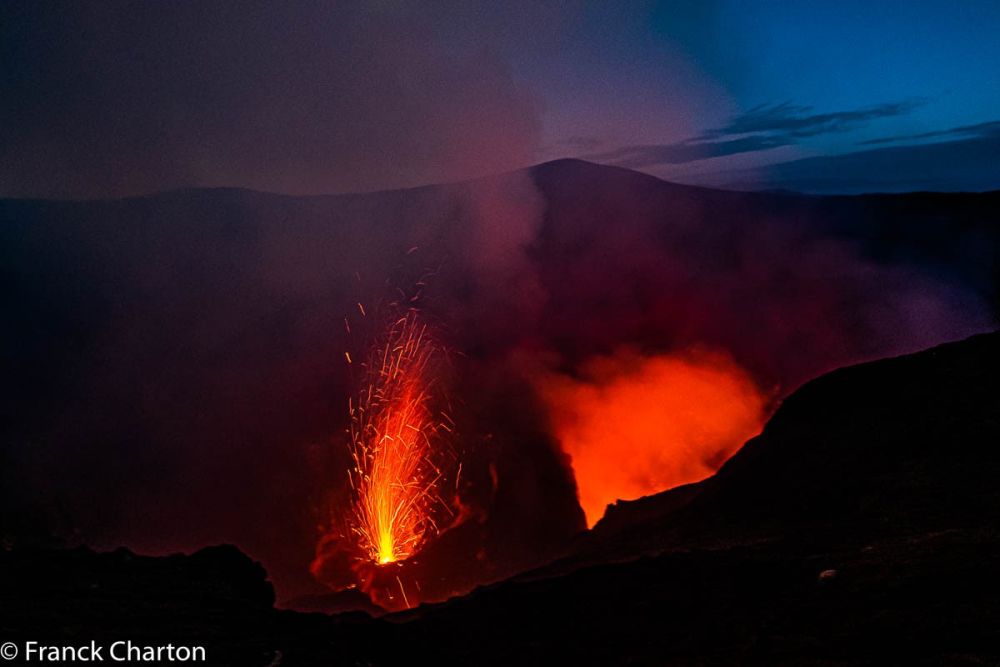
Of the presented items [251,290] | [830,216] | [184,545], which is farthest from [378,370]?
[830,216]

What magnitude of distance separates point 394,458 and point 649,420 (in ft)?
12.5

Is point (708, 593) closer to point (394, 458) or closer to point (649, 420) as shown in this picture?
point (394, 458)

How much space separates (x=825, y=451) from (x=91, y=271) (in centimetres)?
1509

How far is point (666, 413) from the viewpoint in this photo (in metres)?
11.2

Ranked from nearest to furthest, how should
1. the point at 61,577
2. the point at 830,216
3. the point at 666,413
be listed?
1. the point at 61,577
2. the point at 666,413
3. the point at 830,216

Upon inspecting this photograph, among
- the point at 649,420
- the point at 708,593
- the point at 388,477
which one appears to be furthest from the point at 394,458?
the point at 708,593

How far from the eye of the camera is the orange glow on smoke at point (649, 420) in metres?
10.4

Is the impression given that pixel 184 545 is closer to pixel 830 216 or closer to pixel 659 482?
pixel 659 482

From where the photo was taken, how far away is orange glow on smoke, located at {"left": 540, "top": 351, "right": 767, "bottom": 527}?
10398 millimetres

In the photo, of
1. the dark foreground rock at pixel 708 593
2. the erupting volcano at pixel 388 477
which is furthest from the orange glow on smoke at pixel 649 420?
the dark foreground rock at pixel 708 593

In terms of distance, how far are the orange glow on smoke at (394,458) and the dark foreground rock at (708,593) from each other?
452 centimetres

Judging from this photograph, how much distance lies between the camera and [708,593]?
13.6ft

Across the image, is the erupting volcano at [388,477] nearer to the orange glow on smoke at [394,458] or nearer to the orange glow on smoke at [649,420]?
the orange glow on smoke at [394,458]

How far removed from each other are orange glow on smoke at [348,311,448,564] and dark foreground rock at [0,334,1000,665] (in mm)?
4520
